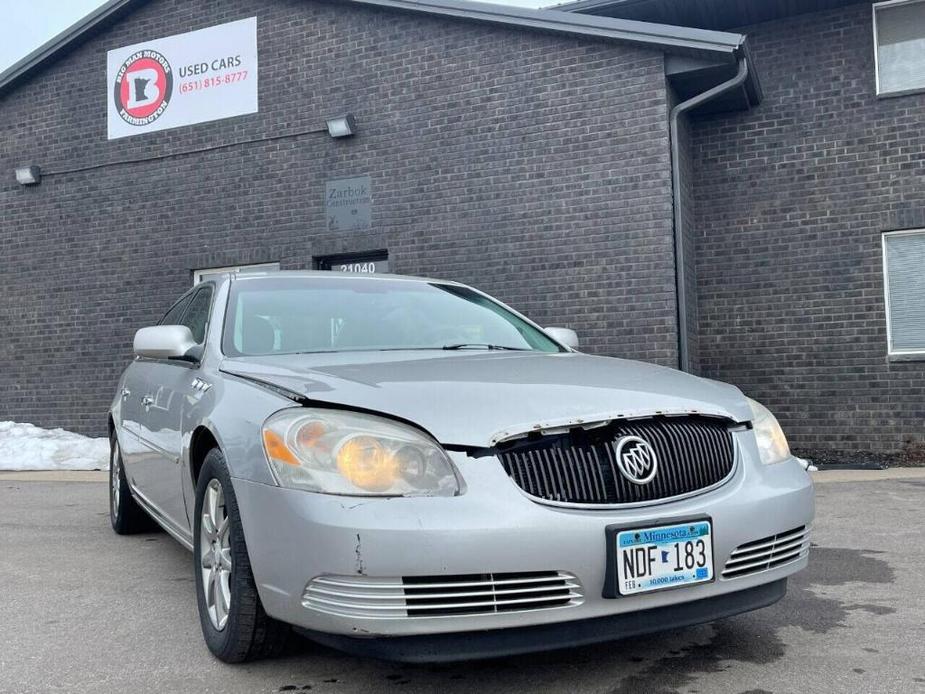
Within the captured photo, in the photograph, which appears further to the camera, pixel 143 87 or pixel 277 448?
pixel 143 87

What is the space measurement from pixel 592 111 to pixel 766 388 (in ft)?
11.2

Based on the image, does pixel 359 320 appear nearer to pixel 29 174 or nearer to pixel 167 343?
pixel 167 343

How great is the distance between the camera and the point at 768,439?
3.06 metres

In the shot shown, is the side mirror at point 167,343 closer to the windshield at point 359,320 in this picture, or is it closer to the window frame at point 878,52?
the windshield at point 359,320

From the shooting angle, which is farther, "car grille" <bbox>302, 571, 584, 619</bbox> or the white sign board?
the white sign board

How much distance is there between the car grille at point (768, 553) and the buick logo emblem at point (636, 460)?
13.9 inches

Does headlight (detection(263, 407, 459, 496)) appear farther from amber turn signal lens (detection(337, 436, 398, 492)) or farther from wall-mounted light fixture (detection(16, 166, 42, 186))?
wall-mounted light fixture (detection(16, 166, 42, 186))

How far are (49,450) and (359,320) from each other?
26.4 ft

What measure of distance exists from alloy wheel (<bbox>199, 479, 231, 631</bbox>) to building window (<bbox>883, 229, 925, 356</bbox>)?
317 inches

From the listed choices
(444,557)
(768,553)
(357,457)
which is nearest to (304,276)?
(357,457)

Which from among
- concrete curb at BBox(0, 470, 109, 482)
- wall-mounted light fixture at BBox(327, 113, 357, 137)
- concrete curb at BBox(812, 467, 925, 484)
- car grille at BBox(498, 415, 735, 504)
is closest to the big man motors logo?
wall-mounted light fixture at BBox(327, 113, 357, 137)

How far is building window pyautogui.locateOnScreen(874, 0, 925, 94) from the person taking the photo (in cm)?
943

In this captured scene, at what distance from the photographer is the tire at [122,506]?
17.6 ft

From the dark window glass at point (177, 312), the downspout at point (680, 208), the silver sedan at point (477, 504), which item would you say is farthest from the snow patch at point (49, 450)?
the silver sedan at point (477, 504)
